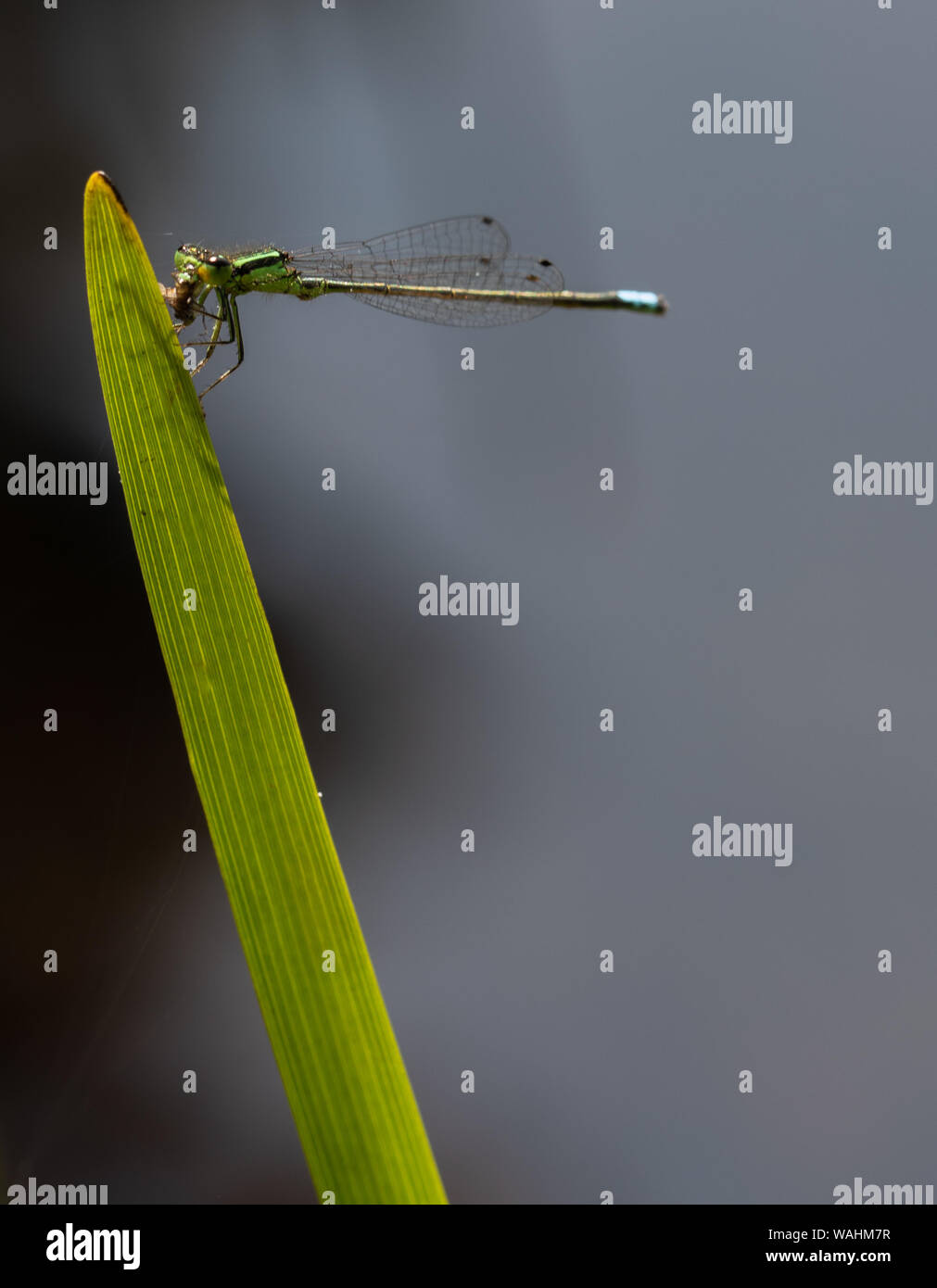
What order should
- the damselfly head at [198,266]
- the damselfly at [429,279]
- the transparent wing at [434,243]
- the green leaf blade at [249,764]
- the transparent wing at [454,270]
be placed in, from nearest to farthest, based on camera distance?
the green leaf blade at [249,764] → the damselfly head at [198,266] → the damselfly at [429,279] → the transparent wing at [434,243] → the transparent wing at [454,270]

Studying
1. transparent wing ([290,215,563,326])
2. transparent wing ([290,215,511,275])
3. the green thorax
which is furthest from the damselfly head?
transparent wing ([290,215,563,326])

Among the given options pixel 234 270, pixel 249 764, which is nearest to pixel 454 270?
pixel 234 270

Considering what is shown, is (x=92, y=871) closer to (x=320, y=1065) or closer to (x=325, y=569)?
(x=325, y=569)

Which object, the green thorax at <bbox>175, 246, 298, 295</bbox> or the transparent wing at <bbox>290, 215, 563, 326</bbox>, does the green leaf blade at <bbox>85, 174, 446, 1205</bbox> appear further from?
the transparent wing at <bbox>290, 215, 563, 326</bbox>

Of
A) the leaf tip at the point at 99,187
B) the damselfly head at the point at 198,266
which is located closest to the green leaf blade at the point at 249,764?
the leaf tip at the point at 99,187

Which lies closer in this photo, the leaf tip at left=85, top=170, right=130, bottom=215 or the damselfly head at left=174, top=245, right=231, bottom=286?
the leaf tip at left=85, top=170, right=130, bottom=215

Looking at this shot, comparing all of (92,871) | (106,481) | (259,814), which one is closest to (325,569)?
(106,481)

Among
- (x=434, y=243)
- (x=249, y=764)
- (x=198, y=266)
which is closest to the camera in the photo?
(x=249, y=764)

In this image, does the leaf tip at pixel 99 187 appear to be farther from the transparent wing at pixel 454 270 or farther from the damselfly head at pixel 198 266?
the transparent wing at pixel 454 270

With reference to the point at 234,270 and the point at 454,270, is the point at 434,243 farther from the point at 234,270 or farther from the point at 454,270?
the point at 234,270
